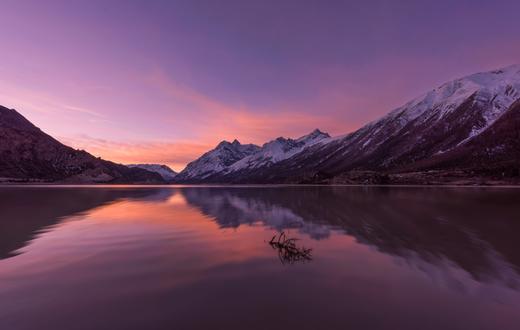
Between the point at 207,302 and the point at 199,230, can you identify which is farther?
the point at 199,230

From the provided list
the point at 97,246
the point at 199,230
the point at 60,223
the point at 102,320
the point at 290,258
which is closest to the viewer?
the point at 102,320

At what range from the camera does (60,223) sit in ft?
113

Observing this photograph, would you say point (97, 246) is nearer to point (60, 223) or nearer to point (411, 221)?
point (60, 223)

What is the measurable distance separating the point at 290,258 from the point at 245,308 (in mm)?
7977

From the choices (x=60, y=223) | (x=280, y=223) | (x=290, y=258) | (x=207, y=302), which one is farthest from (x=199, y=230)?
(x=207, y=302)

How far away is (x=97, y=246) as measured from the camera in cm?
2325


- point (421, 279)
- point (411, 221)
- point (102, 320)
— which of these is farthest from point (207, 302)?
point (411, 221)

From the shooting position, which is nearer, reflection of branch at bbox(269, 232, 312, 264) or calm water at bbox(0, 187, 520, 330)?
calm water at bbox(0, 187, 520, 330)

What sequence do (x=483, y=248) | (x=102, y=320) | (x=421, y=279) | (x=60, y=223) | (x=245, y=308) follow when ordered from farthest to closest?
(x=60, y=223) < (x=483, y=248) < (x=421, y=279) < (x=245, y=308) < (x=102, y=320)

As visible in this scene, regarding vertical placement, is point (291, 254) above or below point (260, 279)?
above

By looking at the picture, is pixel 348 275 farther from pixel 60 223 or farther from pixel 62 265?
pixel 60 223

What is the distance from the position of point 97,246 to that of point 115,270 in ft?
25.6

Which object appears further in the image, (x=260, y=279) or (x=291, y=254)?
(x=291, y=254)

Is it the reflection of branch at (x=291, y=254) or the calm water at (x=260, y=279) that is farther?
the reflection of branch at (x=291, y=254)
